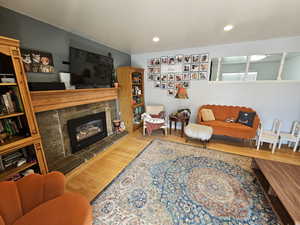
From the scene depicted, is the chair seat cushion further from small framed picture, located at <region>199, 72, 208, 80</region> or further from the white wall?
small framed picture, located at <region>199, 72, 208, 80</region>

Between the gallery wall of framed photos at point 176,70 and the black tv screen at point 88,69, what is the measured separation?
4.77 ft

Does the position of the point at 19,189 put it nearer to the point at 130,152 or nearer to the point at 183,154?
the point at 130,152

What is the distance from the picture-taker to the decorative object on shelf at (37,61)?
5.69 ft

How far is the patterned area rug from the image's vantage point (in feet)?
4.37

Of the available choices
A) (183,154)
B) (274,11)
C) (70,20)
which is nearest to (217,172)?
(183,154)

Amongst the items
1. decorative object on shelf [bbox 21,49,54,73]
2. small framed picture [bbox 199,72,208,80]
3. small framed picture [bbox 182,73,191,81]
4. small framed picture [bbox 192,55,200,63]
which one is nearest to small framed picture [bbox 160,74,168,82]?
small framed picture [bbox 182,73,191,81]

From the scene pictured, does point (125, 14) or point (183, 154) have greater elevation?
point (125, 14)

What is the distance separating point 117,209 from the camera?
1.43 m

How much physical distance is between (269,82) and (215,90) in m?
1.11

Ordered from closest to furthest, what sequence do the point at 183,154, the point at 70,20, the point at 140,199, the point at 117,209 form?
the point at 117,209 < the point at 140,199 < the point at 70,20 < the point at 183,154

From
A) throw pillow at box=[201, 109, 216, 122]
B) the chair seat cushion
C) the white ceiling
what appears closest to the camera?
the chair seat cushion

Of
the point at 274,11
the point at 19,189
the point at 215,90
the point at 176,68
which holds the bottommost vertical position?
the point at 19,189

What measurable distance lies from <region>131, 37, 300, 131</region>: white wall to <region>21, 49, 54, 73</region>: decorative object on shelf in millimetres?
2735

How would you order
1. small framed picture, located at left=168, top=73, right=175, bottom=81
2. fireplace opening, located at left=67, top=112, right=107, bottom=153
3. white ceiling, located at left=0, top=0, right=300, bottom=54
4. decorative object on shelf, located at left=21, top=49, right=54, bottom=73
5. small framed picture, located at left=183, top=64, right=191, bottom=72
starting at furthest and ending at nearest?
small framed picture, located at left=168, top=73, right=175, bottom=81 < small framed picture, located at left=183, top=64, right=191, bottom=72 < fireplace opening, located at left=67, top=112, right=107, bottom=153 < decorative object on shelf, located at left=21, top=49, right=54, bottom=73 < white ceiling, located at left=0, top=0, right=300, bottom=54
